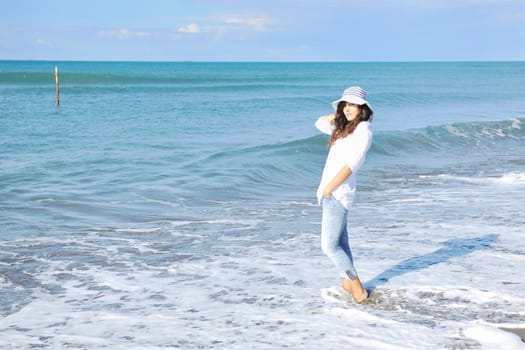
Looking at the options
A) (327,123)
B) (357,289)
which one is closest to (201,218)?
(357,289)

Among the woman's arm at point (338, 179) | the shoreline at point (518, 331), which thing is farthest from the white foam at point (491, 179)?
the woman's arm at point (338, 179)

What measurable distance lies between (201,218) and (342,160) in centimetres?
497

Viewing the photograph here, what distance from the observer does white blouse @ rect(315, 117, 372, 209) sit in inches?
215

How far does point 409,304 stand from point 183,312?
1.93 meters

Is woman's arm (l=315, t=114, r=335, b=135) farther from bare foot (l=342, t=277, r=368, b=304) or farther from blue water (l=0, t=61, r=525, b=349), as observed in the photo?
blue water (l=0, t=61, r=525, b=349)

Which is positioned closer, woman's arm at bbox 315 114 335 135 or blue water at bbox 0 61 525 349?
woman's arm at bbox 315 114 335 135

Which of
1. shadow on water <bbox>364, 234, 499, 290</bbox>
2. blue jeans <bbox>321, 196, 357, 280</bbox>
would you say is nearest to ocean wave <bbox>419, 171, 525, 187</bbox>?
shadow on water <bbox>364, 234, 499, 290</bbox>

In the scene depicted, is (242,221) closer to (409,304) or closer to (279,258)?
(279,258)

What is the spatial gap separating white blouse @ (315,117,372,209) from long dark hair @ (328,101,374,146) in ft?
0.10

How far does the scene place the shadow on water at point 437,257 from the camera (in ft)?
22.1

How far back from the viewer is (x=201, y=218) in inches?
400

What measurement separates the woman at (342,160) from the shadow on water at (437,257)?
33.6 inches

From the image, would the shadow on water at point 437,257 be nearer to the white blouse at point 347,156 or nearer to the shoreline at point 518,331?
the white blouse at point 347,156

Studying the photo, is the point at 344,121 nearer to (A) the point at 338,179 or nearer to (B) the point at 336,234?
(A) the point at 338,179
